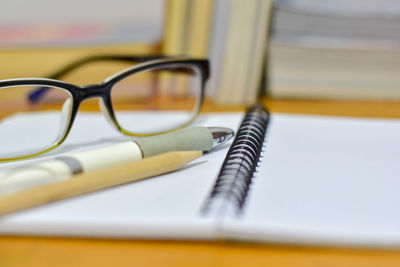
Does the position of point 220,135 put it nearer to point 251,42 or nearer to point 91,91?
point 91,91

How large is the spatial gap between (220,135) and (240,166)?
0.27 feet

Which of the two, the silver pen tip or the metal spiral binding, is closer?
the metal spiral binding

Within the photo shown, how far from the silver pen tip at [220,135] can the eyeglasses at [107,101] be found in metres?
0.12

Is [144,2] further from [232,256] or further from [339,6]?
[232,256]

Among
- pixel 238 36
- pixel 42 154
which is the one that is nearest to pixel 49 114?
pixel 42 154

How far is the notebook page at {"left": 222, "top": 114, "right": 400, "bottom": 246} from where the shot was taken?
30 centimetres

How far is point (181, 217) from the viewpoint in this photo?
314 mm

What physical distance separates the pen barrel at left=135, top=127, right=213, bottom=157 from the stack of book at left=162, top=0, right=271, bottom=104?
0.27 meters

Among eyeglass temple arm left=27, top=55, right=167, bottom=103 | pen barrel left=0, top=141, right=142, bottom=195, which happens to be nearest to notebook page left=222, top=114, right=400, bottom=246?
pen barrel left=0, top=141, right=142, bottom=195

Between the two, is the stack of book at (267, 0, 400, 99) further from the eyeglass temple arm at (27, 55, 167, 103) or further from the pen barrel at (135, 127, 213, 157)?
the pen barrel at (135, 127, 213, 157)

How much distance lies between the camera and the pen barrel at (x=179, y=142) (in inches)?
15.8

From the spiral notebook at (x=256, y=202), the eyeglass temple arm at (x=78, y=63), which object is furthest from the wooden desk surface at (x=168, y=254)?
the eyeglass temple arm at (x=78, y=63)

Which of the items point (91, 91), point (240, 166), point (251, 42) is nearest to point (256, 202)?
point (240, 166)

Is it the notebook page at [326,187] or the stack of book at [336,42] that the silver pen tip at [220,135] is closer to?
the notebook page at [326,187]
